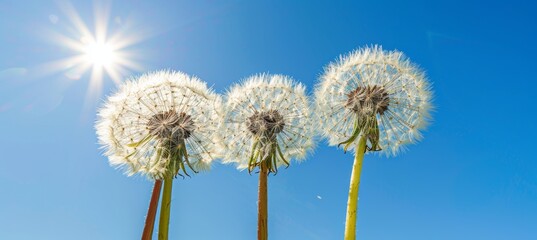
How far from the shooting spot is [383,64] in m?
12.6

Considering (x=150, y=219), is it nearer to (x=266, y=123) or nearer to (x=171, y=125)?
(x=171, y=125)

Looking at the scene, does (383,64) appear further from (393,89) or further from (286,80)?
(286,80)

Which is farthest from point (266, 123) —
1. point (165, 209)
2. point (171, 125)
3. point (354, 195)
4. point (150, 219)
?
point (150, 219)

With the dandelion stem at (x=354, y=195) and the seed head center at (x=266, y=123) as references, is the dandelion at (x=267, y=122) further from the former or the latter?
the dandelion stem at (x=354, y=195)

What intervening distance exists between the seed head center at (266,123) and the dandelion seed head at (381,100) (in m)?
1.51

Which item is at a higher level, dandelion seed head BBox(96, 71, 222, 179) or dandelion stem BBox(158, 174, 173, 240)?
dandelion seed head BBox(96, 71, 222, 179)

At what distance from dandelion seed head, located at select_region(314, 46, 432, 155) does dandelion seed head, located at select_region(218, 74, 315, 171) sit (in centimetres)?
141

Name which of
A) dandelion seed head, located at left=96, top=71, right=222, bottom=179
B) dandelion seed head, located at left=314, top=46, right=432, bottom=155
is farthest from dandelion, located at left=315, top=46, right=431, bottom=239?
dandelion seed head, located at left=96, top=71, right=222, bottom=179

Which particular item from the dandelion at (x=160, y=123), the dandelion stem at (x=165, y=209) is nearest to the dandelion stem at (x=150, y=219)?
the dandelion stem at (x=165, y=209)

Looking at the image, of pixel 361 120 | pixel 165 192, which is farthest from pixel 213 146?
pixel 361 120

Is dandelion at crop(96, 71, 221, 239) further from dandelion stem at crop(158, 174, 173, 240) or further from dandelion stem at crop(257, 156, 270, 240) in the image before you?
dandelion stem at crop(257, 156, 270, 240)

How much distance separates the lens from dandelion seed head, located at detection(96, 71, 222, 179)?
40.2 ft

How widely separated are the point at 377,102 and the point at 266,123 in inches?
127

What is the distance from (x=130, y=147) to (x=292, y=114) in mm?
4543
